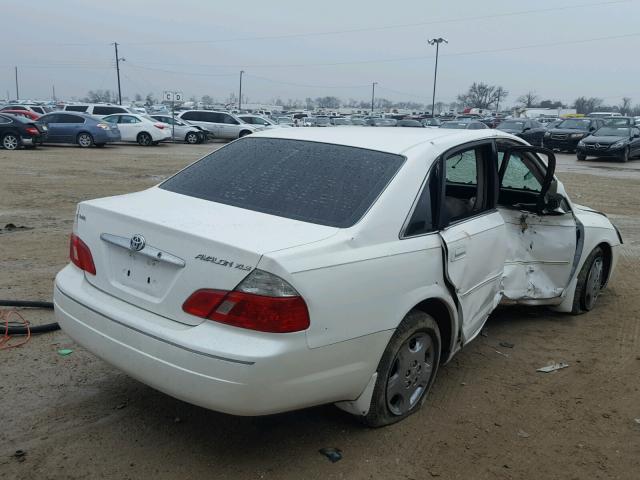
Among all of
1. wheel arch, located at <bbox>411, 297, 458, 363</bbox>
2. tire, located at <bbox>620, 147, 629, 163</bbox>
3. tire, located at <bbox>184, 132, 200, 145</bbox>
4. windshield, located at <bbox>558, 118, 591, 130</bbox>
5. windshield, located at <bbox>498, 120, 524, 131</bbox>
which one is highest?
windshield, located at <bbox>558, 118, 591, 130</bbox>

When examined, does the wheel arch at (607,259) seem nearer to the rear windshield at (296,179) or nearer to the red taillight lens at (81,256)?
the rear windshield at (296,179)

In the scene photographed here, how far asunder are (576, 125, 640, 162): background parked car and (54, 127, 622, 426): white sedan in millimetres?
22124

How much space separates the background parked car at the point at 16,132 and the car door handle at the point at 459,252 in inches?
853

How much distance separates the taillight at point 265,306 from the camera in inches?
106

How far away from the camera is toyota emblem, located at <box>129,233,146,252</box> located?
120 inches

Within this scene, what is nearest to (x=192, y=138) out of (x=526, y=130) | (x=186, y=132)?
(x=186, y=132)

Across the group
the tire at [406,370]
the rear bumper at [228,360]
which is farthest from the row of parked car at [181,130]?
the rear bumper at [228,360]

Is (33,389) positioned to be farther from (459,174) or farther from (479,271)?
(459,174)

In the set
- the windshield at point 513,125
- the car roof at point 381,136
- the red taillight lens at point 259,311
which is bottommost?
the red taillight lens at point 259,311

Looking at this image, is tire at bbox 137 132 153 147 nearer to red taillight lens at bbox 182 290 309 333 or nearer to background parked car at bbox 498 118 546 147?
background parked car at bbox 498 118 546 147

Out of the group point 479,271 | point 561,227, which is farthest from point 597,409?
point 561,227

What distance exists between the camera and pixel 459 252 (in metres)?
3.72

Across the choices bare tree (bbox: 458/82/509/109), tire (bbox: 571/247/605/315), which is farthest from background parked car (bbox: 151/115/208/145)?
bare tree (bbox: 458/82/509/109)

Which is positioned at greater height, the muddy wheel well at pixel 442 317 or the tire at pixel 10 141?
the muddy wheel well at pixel 442 317
